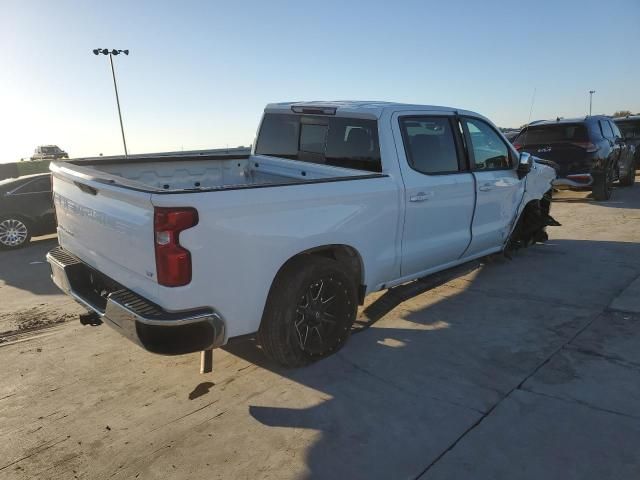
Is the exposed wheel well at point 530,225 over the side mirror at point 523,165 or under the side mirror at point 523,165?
under

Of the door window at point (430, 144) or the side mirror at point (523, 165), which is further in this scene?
the side mirror at point (523, 165)

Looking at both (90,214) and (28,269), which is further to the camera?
(28,269)

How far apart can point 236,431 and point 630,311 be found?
3.69 metres

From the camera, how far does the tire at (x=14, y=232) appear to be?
30.0 feet

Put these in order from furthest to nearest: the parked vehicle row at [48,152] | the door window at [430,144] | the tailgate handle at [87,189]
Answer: the parked vehicle row at [48,152] < the door window at [430,144] < the tailgate handle at [87,189]

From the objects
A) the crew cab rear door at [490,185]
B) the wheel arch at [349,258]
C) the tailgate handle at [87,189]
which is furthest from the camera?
the crew cab rear door at [490,185]

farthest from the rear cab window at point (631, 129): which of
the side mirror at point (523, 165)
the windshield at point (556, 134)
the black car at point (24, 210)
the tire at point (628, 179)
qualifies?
the black car at point (24, 210)

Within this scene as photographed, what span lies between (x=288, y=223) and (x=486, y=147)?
298cm

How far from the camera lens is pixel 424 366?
146 inches

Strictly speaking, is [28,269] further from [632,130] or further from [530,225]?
[632,130]

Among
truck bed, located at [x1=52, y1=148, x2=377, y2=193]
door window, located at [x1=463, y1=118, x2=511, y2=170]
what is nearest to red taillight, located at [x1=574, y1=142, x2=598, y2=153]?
door window, located at [x1=463, y1=118, x2=511, y2=170]

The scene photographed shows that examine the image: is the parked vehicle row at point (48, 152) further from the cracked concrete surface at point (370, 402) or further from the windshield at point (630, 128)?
the cracked concrete surface at point (370, 402)

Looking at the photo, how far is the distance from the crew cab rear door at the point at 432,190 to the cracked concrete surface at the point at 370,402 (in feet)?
1.45

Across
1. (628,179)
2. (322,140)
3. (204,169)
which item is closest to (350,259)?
(322,140)
